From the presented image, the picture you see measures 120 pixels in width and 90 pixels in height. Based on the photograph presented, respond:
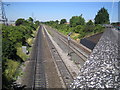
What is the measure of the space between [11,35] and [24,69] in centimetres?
953

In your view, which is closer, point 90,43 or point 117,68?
point 117,68

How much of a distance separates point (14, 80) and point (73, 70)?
5.46 meters

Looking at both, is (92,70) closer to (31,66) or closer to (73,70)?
(73,70)

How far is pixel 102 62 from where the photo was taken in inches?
586

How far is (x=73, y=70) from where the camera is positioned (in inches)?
594

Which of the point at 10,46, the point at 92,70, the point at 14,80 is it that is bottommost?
the point at 14,80

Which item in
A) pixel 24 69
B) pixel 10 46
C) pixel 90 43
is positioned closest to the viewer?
pixel 24 69

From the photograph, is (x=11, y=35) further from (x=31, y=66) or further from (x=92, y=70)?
(x=92, y=70)

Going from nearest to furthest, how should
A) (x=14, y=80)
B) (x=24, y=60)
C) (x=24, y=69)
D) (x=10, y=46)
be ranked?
(x=14, y=80), (x=24, y=69), (x=10, y=46), (x=24, y=60)

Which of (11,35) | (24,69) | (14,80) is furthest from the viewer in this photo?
(11,35)

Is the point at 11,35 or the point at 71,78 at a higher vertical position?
the point at 11,35

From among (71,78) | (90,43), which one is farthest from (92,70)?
(90,43)

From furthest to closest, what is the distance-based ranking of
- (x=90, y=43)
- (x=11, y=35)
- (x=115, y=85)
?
(x=90, y=43) < (x=11, y=35) < (x=115, y=85)

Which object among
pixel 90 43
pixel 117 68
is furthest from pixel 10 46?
pixel 90 43
